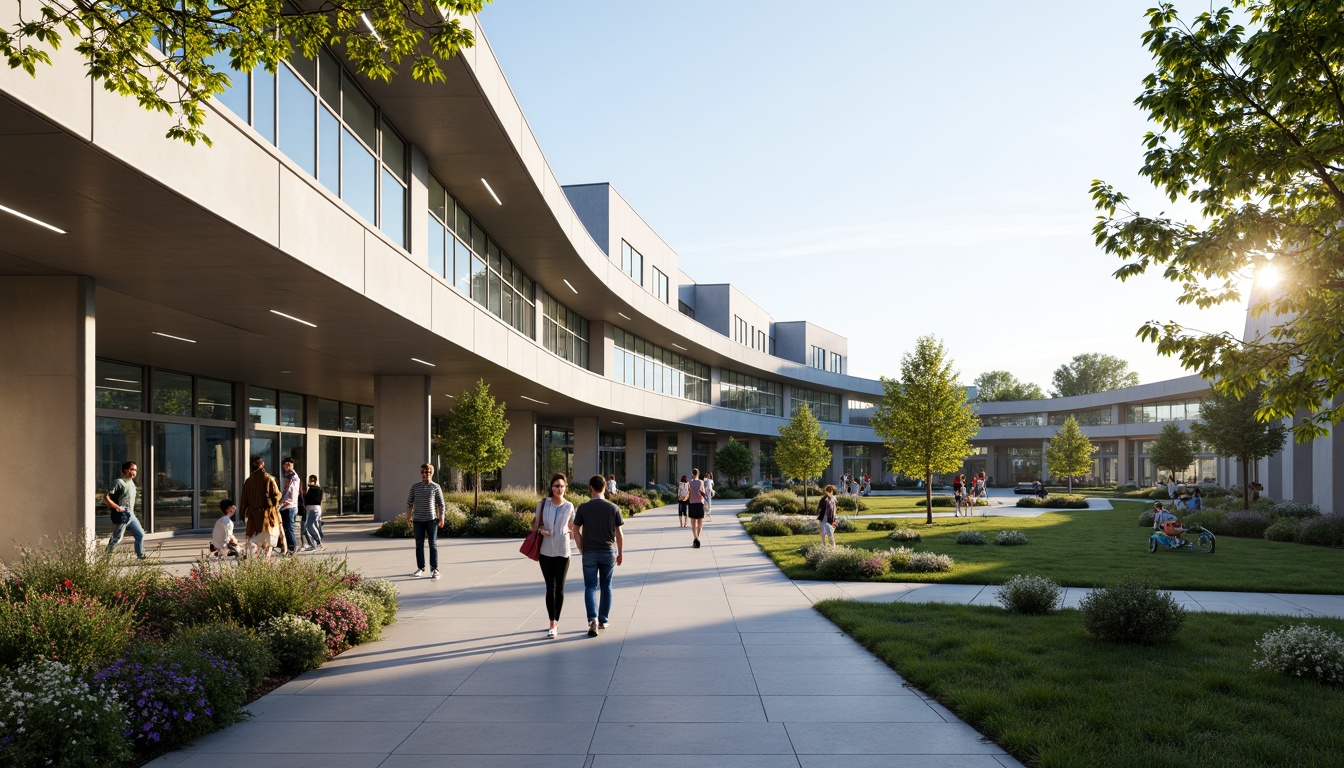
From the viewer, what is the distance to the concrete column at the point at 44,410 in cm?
1203

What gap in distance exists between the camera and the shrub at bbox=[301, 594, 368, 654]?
9156mm

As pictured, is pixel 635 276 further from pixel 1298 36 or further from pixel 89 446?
pixel 1298 36

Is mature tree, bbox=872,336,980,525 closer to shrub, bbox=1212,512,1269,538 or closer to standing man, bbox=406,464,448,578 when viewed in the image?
shrub, bbox=1212,512,1269,538

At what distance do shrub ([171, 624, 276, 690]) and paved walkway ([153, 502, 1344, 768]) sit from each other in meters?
0.25

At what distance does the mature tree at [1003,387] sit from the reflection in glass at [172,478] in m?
135

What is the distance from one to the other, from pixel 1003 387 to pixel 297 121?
148965mm

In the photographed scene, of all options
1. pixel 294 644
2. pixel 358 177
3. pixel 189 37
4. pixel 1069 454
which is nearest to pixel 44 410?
pixel 358 177

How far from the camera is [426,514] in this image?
14742 millimetres

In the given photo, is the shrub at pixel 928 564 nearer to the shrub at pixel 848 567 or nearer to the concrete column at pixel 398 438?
the shrub at pixel 848 567

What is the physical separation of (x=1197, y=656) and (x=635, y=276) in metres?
35.7

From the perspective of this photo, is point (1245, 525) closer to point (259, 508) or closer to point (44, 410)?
point (259, 508)

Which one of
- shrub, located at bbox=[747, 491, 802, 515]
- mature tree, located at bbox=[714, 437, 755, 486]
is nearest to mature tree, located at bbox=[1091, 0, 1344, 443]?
shrub, located at bbox=[747, 491, 802, 515]

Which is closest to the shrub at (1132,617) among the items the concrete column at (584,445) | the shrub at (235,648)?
the shrub at (235,648)

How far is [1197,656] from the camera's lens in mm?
8773
